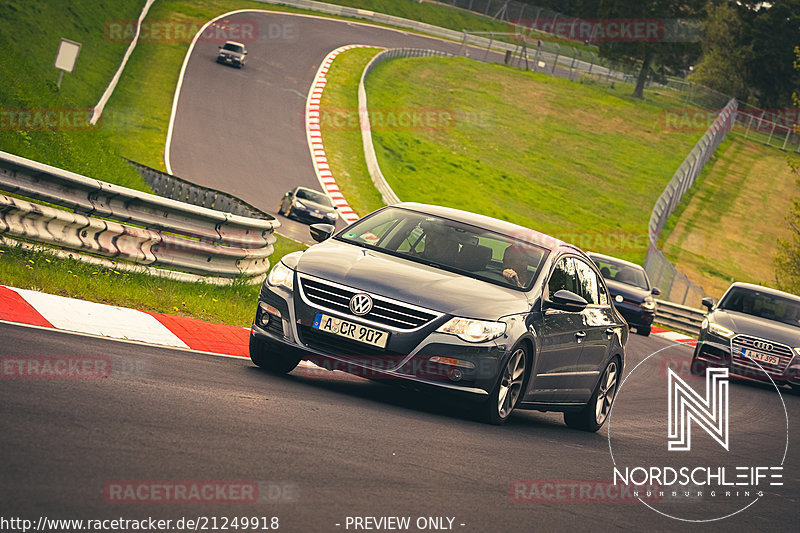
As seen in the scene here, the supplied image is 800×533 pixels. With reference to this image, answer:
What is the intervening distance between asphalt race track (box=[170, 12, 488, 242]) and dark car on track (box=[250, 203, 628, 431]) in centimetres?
1907

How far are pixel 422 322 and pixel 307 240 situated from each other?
65.8ft

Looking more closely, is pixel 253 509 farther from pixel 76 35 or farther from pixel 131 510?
pixel 76 35

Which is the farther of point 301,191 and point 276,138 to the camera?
point 276,138

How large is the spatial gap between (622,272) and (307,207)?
10285 millimetres

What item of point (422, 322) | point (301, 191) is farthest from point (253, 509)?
point (301, 191)

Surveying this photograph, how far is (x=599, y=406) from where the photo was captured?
10570 millimetres

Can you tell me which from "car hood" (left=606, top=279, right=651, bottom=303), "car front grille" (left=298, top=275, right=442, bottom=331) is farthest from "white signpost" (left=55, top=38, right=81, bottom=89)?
"car front grille" (left=298, top=275, right=442, bottom=331)

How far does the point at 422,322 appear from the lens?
8.02 m

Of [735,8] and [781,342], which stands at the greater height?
[735,8]

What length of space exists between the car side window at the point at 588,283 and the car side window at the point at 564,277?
15cm

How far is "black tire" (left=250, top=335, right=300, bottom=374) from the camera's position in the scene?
8758mm

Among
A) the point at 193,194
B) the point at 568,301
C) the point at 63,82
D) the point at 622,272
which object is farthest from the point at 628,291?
the point at 63,82

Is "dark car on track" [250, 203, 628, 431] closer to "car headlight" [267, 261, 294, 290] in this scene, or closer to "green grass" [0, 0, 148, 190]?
"car headlight" [267, 261, 294, 290]

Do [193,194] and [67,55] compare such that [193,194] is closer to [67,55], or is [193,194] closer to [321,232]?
[321,232]
